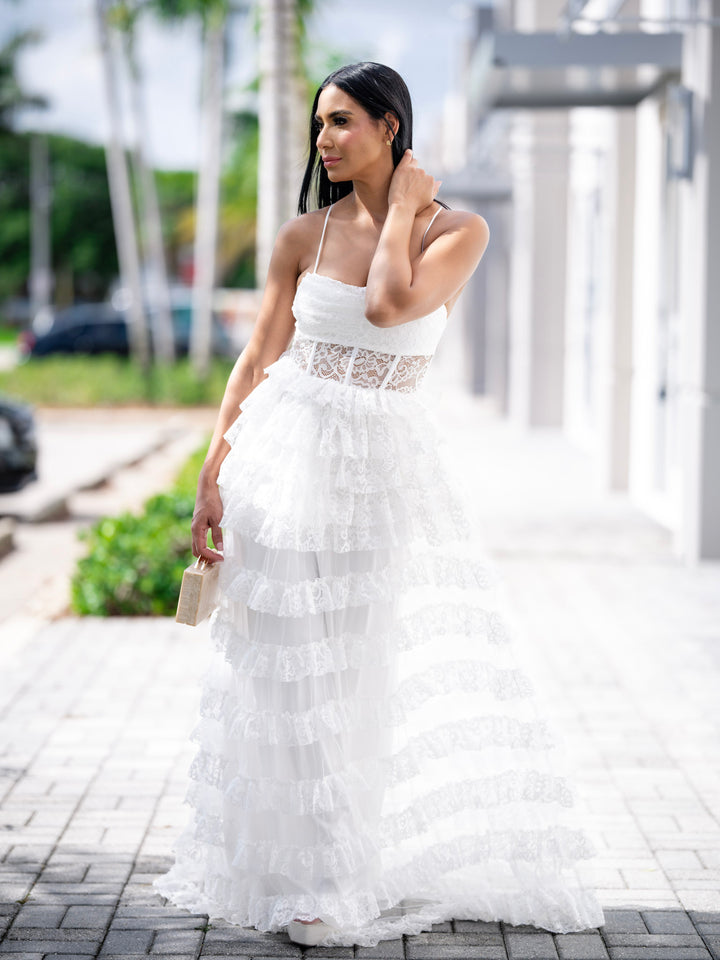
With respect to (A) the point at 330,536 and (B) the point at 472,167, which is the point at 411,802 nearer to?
(A) the point at 330,536

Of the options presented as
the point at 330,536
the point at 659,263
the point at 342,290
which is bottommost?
the point at 330,536

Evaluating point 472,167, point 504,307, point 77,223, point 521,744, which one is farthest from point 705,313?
point 77,223

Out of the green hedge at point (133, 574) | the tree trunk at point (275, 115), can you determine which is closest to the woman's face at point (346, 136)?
the green hedge at point (133, 574)

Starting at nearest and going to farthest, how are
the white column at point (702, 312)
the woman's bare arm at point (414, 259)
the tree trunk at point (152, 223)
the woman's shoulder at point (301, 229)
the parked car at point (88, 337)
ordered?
the woman's bare arm at point (414, 259) → the woman's shoulder at point (301, 229) → the white column at point (702, 312) → the tree trunk at point (152, 223) → the parked car at point (88, 337)

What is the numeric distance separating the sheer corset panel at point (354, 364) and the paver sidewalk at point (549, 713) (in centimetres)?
82

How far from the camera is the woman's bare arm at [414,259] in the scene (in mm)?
2936

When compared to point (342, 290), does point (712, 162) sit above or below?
above

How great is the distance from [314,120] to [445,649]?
1.39 metres

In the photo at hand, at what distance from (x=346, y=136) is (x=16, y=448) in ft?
28.2

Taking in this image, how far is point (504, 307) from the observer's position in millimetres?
22266

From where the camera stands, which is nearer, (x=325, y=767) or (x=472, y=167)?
(x=325, y=767)

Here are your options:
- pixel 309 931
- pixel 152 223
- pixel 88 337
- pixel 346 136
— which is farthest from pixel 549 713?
pixel 88 337

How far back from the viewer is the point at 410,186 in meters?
3.05

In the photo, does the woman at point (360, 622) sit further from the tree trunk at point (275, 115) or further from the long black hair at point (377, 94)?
the tree trunk at point (275, 115)
